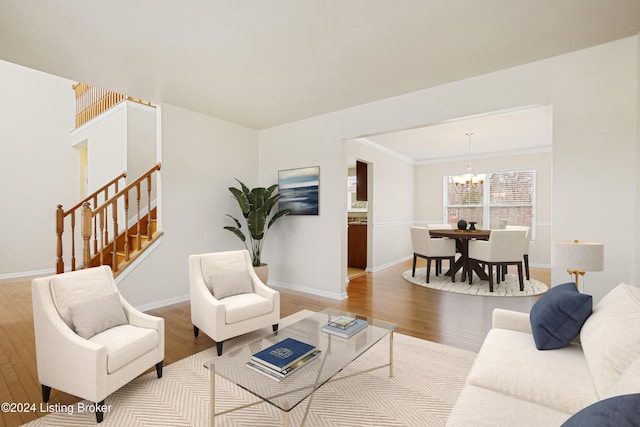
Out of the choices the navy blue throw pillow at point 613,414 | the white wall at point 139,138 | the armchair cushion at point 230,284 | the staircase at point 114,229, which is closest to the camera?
the navy blue throw pillow at point 613,414

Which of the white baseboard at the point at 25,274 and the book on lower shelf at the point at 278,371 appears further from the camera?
the white baseboard at the point at 25,274

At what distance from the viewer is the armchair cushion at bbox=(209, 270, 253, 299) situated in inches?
118

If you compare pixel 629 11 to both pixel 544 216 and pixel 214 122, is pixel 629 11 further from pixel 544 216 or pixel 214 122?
pixel 544 216

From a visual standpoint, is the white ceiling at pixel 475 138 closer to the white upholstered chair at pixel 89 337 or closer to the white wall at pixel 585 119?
the white wall at pixel 585 119

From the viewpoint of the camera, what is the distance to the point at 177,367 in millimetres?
2480

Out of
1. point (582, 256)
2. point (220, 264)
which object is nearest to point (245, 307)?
point (220, 264)

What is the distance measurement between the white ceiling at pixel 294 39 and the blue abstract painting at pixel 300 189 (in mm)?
1427

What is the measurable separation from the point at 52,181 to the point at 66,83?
2083 mm

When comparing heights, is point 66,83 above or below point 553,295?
above

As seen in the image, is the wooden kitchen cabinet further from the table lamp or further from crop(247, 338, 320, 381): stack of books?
crop(247, 338, 320, 381): stack of books

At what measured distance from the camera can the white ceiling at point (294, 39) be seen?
2227 millimetres

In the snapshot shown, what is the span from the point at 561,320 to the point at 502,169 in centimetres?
647

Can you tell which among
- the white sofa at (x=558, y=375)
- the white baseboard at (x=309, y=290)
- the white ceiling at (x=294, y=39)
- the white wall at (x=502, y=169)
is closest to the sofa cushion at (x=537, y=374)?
the white sofa at (x=558, y=375)

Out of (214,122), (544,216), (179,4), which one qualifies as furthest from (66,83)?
(544,216)
